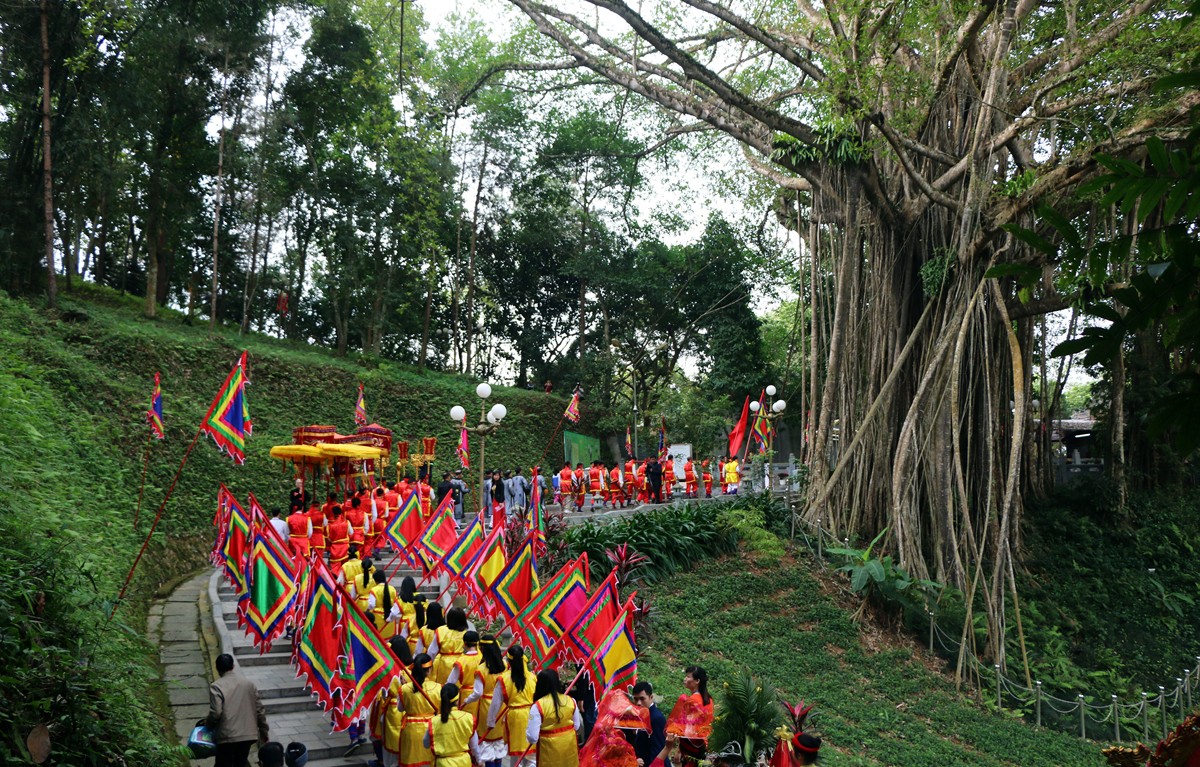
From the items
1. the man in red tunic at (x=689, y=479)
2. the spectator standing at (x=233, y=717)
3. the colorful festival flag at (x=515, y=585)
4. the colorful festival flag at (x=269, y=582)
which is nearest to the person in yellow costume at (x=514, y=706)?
the spectator standing at (x=233, y=717)

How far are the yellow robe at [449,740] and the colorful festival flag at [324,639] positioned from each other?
1.57 metres

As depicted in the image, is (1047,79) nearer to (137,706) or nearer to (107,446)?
(137,706)

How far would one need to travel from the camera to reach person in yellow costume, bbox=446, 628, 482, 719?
5.70 metres

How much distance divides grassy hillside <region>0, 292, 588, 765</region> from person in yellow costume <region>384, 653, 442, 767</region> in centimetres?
139

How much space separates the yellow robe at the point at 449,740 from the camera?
539 cm

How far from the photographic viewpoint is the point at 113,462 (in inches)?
481

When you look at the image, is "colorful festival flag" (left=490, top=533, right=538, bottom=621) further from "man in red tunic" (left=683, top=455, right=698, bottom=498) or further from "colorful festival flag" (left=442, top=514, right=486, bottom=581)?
"man in red tunic" (left=683, top=455, right=698, bottom=498)

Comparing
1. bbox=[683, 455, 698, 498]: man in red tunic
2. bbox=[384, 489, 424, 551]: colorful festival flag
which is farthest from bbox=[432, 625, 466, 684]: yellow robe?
bbox=[683, 455, 698, 498]: man in red tunic

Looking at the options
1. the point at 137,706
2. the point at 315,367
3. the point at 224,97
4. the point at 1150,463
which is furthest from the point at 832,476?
the point at 224,97

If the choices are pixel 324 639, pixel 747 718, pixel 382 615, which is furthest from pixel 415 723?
pixel 747 718

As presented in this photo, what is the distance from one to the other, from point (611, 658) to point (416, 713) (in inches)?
70.0

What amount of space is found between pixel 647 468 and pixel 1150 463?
978cm

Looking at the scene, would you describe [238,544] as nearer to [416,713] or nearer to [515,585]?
[515,585]

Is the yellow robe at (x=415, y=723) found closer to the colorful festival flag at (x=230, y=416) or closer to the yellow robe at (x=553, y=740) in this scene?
the yellow robe at (x=553, y=740)
